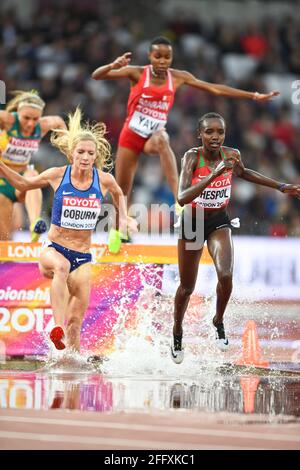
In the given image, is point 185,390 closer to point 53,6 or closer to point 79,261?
point 79,261

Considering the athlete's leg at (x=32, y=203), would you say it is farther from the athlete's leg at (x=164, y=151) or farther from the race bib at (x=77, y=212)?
the race bib at (x=77, y=212)

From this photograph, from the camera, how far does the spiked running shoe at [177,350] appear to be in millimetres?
9523

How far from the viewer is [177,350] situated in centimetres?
955

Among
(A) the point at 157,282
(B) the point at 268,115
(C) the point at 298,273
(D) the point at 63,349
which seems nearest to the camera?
(D) the point at 63,349

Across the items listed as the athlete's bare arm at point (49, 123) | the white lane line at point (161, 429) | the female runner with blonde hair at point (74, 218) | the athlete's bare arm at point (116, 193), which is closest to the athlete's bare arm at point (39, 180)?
the female runner with blonde hair at point (74, 218)

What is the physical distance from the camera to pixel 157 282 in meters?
10.7

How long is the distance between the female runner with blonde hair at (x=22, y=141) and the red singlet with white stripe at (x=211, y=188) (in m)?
2.85

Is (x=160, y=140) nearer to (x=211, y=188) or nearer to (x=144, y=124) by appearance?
(x=144, y=124)

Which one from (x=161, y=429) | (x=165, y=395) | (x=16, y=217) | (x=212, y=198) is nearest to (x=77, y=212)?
(x=212, y=198)

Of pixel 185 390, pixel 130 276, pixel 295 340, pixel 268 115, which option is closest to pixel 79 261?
pixel 130 276

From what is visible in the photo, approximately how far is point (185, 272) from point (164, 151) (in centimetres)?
240

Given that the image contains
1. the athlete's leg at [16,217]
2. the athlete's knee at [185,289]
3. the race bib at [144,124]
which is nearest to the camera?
the athlete's knee at [185,289]
